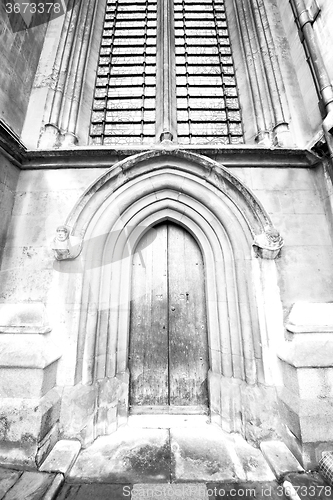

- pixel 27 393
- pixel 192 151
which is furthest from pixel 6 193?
pixel 192 151

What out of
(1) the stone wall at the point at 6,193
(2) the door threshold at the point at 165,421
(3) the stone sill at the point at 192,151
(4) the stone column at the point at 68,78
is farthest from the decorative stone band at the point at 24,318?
(4) the stone column at the point at 68,78

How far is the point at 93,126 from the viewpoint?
4367 mm

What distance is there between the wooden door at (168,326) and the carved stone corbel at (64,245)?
98 cm

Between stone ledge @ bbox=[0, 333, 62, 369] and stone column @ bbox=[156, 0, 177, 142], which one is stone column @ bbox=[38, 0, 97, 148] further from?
stone ledge @ bbox=[0, 333, 62, 369]

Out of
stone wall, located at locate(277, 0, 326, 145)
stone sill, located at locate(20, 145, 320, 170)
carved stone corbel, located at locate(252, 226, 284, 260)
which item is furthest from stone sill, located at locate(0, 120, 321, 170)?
carved stone corbel, located at locate(252, 226, 284, 260)

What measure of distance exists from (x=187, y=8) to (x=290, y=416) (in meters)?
8.57

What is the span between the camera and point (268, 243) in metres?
2.98

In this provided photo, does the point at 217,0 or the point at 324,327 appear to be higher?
the point at 217,0

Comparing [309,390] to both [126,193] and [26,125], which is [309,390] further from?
[26,125]

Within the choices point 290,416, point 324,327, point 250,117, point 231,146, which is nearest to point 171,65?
point 250,117

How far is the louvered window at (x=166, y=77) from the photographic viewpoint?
14.0 feet

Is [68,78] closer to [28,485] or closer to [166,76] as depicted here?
[166,76]

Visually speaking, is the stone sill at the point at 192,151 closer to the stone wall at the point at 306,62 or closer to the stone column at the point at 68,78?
the stone column at the point at 68,78

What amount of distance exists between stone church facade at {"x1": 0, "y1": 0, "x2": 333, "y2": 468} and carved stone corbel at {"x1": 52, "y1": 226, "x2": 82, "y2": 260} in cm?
2
